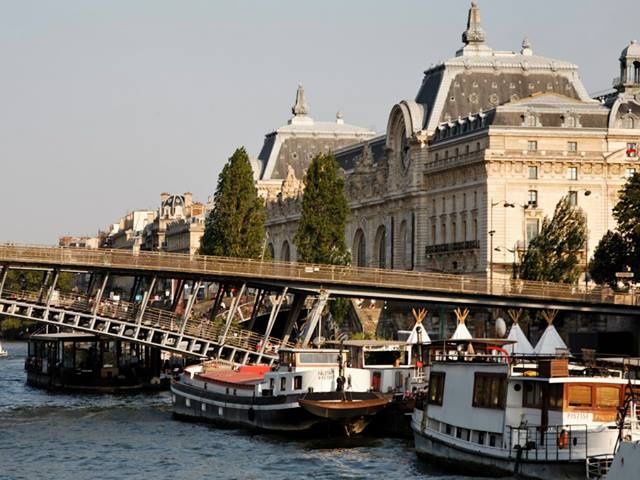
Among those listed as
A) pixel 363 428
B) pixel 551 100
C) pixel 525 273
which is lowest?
pixel 363 428

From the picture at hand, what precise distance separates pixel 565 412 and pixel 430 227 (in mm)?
85970

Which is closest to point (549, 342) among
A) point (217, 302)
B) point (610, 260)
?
point (610, 260)

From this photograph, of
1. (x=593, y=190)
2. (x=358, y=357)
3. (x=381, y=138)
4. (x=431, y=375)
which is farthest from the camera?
(x=381, y=138)

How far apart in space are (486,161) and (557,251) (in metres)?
15.9

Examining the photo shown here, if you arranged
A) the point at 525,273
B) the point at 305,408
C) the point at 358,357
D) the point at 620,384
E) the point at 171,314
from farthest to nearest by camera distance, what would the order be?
1. the point at 525,273
2. the point at 171,314
3. the point at 358,357
4. the point at 305,408
5. the point at 620,384

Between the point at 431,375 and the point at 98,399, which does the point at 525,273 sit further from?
the point at 431,375

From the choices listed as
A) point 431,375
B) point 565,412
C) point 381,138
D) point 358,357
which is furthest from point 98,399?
point 381,138

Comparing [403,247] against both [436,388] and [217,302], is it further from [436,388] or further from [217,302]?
[436,388]

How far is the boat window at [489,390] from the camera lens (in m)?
64.6

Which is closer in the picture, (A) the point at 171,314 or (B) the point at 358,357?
(B) the point at 358,357

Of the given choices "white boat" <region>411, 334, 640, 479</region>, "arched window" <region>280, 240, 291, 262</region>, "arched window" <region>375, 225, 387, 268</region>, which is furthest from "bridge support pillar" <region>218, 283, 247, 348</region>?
"arched window" <region>280, 240, 291, 262</region>

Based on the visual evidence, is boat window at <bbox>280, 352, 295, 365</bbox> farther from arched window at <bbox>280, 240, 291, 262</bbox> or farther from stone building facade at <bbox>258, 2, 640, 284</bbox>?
arched window at <bbox>280, 240, 291, 262</bbox>

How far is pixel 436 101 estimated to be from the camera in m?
149

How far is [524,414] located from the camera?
208ft
